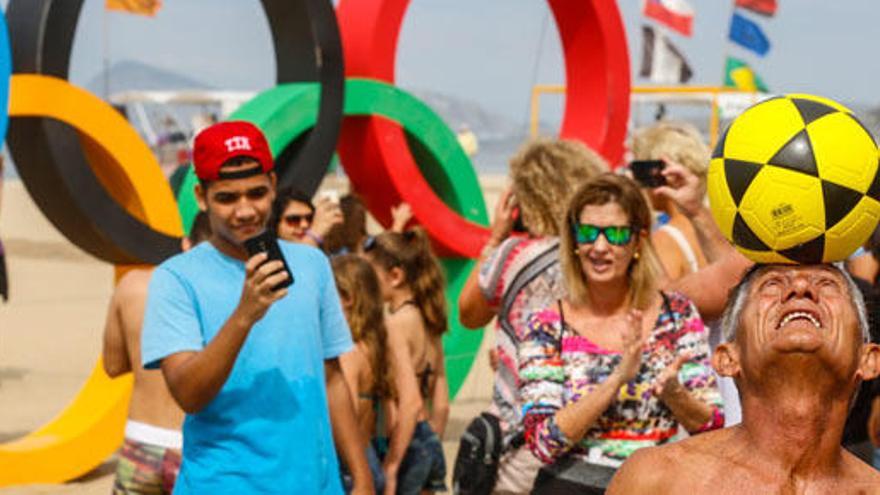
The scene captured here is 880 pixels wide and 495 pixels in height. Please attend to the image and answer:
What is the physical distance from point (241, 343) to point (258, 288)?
5.3 inches

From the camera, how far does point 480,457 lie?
3938 mm

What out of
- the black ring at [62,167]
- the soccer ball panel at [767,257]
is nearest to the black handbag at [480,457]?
the soccer ball panel at [767,257]

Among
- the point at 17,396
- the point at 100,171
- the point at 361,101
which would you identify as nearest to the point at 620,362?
the point at 100,171

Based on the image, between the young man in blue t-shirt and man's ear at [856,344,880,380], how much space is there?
149 cm

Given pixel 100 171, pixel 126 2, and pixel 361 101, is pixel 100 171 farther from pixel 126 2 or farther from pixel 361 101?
pixel 126 2

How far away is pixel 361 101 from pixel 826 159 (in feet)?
18.4

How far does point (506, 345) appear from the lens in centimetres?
425

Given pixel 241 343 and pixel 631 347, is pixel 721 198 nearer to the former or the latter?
pixel 631 347

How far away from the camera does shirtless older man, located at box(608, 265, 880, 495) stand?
216 cm

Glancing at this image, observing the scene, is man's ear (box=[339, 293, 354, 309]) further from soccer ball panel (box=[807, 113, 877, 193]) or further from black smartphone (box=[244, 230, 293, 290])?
soccer ball panel (box=[807, 113, 877, 193])

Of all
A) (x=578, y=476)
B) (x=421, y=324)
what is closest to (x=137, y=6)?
(x=421, y=324)

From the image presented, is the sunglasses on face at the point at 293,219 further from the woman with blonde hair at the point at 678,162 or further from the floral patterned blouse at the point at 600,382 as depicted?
the floral patterned blouse at the point at 600,382

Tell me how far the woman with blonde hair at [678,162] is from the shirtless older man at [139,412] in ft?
5.55

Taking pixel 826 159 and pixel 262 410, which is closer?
pixel 826 159
